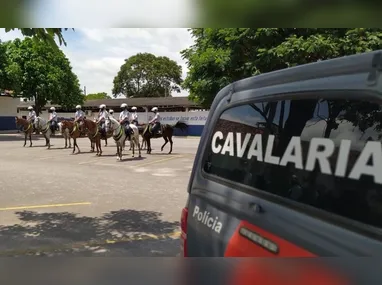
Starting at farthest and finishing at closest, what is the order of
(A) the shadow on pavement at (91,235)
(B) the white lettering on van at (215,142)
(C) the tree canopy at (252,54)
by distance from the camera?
(C) the tree canopy at (252,54) → (A) the shadow on pavement at (91,235) → (B) the white lettering on van at (215,142)

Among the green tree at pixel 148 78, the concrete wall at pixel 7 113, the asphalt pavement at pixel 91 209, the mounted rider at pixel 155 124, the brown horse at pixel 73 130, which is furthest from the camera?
the green tree at pixel 148 78

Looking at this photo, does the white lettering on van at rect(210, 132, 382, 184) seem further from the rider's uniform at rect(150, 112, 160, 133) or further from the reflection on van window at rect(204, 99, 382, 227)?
the rider's uniform at rect(150, 112, 160, 133)

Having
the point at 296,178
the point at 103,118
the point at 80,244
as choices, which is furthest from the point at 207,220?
the point at 103,118

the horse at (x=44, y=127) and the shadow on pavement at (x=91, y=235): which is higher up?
the horse at (x=44, y=127)

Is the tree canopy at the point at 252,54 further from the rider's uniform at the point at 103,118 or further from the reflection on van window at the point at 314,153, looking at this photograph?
the reflection on van window at the point at 314,153

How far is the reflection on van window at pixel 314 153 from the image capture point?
1545 millimetres

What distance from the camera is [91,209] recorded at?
23.7ft

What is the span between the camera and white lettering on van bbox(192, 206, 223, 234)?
2402mm

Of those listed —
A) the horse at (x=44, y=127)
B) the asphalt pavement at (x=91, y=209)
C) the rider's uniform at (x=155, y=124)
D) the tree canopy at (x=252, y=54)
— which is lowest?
the asphalt pavement at (x=91, y=209)

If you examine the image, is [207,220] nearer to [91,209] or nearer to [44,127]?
[91,209]

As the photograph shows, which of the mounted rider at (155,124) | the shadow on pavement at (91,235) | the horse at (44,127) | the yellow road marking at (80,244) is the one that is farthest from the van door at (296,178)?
the horse at (44,127)

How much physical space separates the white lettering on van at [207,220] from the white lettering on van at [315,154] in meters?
0.43

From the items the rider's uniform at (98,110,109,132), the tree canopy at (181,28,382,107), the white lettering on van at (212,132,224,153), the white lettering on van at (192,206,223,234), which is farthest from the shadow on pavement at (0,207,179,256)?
the rider's uniform at (98,110,109,132)

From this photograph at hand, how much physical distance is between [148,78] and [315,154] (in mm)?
67625
